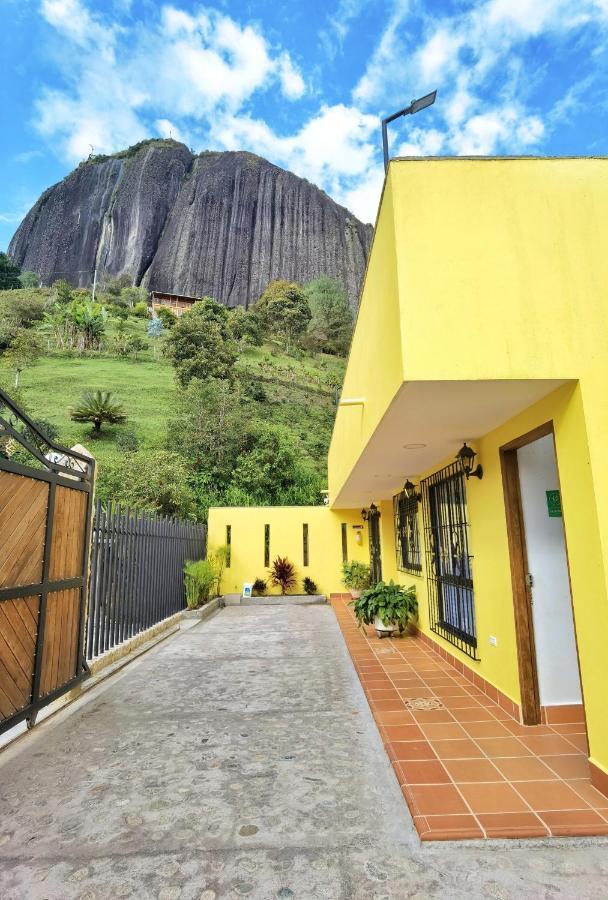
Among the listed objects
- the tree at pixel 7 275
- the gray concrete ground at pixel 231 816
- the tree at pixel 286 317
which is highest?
the tree at pixel 7 275

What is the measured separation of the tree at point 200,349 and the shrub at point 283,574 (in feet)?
58.9

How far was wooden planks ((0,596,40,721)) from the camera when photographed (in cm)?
277

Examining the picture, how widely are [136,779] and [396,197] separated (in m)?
3.58

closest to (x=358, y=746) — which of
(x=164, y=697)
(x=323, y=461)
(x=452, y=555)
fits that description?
(x=164, y=697)

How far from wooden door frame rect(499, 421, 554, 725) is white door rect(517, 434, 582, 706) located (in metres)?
0.04

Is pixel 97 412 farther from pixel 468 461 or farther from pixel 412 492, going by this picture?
pixel 468 461

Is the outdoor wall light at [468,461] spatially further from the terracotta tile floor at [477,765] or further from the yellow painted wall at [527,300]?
the terracotta tile floor at [477,765]

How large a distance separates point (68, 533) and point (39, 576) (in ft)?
1.83

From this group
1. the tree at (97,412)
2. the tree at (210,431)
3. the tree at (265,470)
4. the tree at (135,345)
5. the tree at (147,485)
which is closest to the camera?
the tree at (147,485)

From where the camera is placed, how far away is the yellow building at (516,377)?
2346 mm

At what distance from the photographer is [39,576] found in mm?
3195

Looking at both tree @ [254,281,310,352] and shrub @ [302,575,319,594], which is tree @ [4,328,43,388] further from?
shrub @ [302,575,319,594]

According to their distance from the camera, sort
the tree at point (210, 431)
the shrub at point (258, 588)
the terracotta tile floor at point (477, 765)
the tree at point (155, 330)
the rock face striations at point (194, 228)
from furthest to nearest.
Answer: the rock face striations at point (194, 228)
the tree at point (155, 330)
the tree at point (210, 431)
the shrub at point (258, 588)
the terracotta tile floor at point (477, 765)

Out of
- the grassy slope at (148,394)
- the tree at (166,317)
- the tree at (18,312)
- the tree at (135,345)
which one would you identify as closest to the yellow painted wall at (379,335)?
the grassy slope at (148,394)
